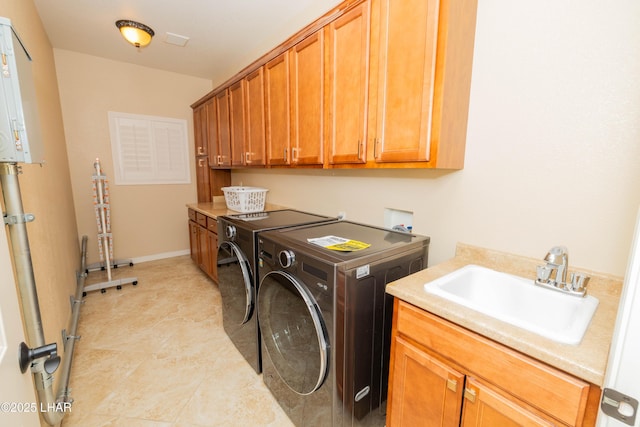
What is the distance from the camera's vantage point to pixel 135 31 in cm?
248

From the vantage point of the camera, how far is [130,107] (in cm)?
366

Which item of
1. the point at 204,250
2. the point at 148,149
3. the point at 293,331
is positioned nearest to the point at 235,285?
the point at 293,331

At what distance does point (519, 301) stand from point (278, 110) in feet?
6.45

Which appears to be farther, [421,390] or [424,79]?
[424,79]

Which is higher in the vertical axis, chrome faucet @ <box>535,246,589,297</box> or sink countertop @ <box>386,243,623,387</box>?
chrome faucet @ <box>535,246,589,297</box>

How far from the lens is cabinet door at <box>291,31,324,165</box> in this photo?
A: 5.77 feet

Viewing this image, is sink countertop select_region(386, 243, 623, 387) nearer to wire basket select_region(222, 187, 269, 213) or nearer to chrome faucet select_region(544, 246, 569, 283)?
chrome faucet select_region(544, 246, 569, 283)

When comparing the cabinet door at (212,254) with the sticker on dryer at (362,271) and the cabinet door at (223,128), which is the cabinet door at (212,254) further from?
the sticker on dryer at (362,271)

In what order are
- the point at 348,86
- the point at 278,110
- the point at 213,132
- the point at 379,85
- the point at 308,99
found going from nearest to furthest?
1. the point at 379,85
2. the point at 348,86
3. the point at 308,99
4. the point at 278,110
5. the point at 213,132

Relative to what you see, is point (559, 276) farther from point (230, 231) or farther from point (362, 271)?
point (230, 231)

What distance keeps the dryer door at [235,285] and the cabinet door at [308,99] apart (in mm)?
811

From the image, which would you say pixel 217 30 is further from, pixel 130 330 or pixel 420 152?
pixel 130 330

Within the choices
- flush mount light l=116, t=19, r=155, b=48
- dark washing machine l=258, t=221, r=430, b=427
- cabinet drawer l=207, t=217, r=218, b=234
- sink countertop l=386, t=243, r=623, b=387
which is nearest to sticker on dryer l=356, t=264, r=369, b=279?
dark washing machine l=258, t=221, r=430, b=427

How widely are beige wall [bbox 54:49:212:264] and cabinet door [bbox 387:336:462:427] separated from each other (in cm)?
400
